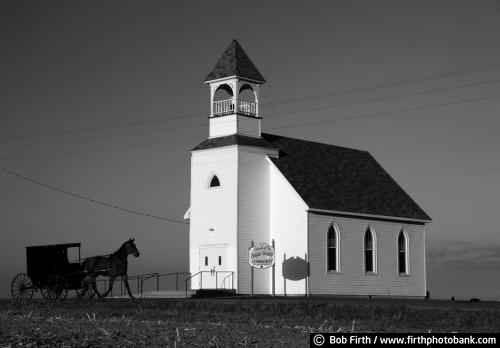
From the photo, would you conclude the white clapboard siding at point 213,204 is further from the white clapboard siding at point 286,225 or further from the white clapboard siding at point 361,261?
the white clapboard siding at point 361,261

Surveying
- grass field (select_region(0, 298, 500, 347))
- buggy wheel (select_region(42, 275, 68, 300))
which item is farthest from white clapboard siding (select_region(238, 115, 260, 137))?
grass field (select_region(0, 298, 500, 347))

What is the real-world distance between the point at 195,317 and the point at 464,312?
26.4ft

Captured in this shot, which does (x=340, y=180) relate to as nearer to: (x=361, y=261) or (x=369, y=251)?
(x=369, y=251)

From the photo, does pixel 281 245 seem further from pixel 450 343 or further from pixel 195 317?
pixel 450 343

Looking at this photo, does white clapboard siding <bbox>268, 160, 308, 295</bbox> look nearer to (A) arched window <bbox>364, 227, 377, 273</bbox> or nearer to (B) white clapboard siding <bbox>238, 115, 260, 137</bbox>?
(B) white clapboard siding <bbox>238, 115, 260, 137</bbox>

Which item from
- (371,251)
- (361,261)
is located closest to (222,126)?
(361,261)

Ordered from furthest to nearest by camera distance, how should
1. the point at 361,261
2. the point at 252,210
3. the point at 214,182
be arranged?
the point at 361,261 < the point at 214,182 < the point at 252,210

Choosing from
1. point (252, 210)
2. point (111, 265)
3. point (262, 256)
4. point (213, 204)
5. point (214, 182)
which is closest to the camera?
point (111, 265)

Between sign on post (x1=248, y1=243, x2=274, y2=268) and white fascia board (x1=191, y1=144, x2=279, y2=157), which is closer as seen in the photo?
sign on post (x1=248, y1=243, x2=274, y2=268)

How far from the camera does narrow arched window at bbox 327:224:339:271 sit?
54562 mm

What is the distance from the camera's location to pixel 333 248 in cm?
5472

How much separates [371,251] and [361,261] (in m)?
1.39

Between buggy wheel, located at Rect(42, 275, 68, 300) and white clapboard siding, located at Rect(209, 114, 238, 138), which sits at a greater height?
white clapboard siding, located at Rect(209, 114, 238, 138)

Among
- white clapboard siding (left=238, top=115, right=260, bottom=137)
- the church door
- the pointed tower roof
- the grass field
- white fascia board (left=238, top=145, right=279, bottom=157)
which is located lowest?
the grass field
